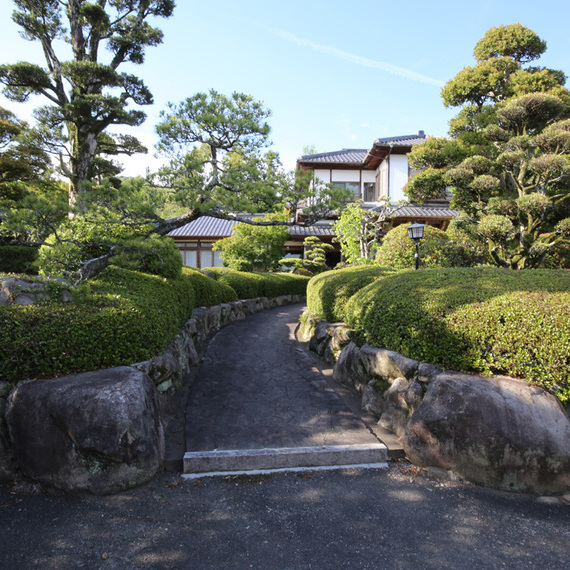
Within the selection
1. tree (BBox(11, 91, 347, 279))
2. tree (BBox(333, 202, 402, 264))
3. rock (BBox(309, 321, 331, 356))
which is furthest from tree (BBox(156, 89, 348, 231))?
tree (BBox(333, 202, 402, 264))

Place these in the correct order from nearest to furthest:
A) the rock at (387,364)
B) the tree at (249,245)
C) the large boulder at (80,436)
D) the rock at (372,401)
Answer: the large boulder at (80,436), the rock at (387,364), the rock at (372,401), the tree at (249,245)

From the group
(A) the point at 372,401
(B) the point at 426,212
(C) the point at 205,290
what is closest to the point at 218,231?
(B) the point at 426,212

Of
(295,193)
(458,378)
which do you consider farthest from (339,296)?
(458,378)

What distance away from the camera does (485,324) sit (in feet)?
12.0

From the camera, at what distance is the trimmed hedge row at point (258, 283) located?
12.3 meters

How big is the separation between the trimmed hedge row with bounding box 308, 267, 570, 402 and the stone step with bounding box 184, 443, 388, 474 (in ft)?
3.87

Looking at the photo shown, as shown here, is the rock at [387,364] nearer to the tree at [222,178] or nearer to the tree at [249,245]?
the tree at [222,178]

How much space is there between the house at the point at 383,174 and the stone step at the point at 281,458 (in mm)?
14954

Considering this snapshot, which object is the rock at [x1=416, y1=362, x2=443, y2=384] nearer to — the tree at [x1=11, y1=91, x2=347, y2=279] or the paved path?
the paved path

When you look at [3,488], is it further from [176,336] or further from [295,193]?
[295,193]

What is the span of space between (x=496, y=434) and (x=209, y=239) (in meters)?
20.8

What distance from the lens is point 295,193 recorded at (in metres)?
6.64

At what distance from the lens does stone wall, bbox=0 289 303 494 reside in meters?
2.97

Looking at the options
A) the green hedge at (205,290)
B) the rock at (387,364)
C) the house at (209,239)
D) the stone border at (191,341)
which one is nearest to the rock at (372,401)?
the rock at (387,364)
